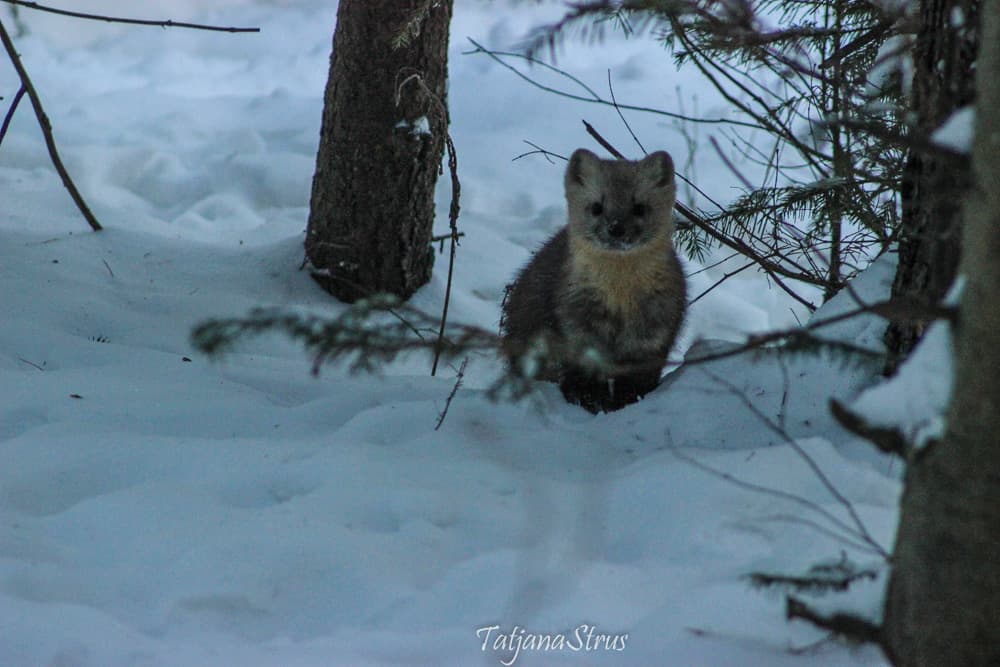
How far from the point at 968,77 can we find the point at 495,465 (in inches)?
68.4

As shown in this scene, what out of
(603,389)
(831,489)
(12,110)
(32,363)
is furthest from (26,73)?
(831,489)

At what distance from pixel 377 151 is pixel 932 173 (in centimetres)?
338

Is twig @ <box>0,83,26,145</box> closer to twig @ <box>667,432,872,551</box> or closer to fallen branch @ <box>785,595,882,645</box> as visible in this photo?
twig @ <box>667,432,872,551</box>

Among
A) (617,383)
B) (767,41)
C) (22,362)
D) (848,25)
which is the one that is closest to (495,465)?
(617,383)

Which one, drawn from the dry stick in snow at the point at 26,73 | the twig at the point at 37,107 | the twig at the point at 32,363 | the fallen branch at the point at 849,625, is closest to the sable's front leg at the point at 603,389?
the dry stick in snow at the point at 26,73

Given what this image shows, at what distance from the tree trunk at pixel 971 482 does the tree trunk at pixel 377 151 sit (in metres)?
3.94

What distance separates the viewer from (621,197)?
471 cm

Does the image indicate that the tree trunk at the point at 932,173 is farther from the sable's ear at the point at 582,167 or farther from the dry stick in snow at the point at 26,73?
the dry stick in snow at the point at 26,73

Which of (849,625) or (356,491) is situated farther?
(356,491)

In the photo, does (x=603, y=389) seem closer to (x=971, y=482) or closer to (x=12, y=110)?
(x=971, y=482)

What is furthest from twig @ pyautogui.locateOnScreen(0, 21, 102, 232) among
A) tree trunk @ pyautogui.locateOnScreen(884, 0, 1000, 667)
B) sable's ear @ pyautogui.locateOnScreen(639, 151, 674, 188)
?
tree trunk @ pyautogui.locateOnScreen(884, 0, 1000, 667)

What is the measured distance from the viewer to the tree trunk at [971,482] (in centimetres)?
180

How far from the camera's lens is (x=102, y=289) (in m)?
5.30

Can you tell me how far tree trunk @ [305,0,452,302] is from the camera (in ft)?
18.6
